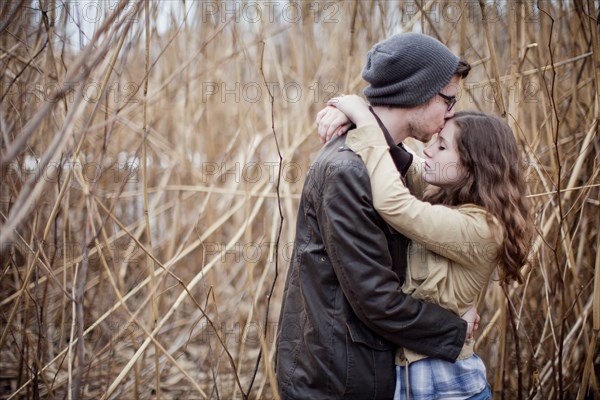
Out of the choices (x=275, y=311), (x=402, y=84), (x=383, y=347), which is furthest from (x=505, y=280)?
(x=275, y=311)

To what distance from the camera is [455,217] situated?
1.07 meters

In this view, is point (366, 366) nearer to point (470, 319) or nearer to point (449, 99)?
point (470, 319)

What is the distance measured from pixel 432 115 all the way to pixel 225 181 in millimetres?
1561

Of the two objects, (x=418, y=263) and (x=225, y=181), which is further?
(x=225, y=181)

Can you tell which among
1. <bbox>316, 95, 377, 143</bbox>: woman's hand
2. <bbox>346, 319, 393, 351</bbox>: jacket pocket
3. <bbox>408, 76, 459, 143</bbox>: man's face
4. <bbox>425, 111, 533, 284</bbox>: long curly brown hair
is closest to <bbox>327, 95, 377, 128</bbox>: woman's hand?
<bbox>316, 95, 377, 143</bbox>: woman's hand

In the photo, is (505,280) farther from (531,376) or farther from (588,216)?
(588,216)

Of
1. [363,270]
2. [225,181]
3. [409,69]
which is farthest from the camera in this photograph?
[225,181]

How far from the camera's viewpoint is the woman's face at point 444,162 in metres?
1.18

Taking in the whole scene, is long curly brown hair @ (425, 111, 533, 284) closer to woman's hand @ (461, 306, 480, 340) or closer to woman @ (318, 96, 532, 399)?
woman @ (318, 96, 532, 399)

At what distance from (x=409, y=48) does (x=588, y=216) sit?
1078 millimetres

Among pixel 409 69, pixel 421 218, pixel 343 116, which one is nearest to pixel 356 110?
pixel 343 116

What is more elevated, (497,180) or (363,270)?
(497,180)

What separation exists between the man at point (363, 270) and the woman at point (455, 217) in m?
0.03

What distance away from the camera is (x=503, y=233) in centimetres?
112
